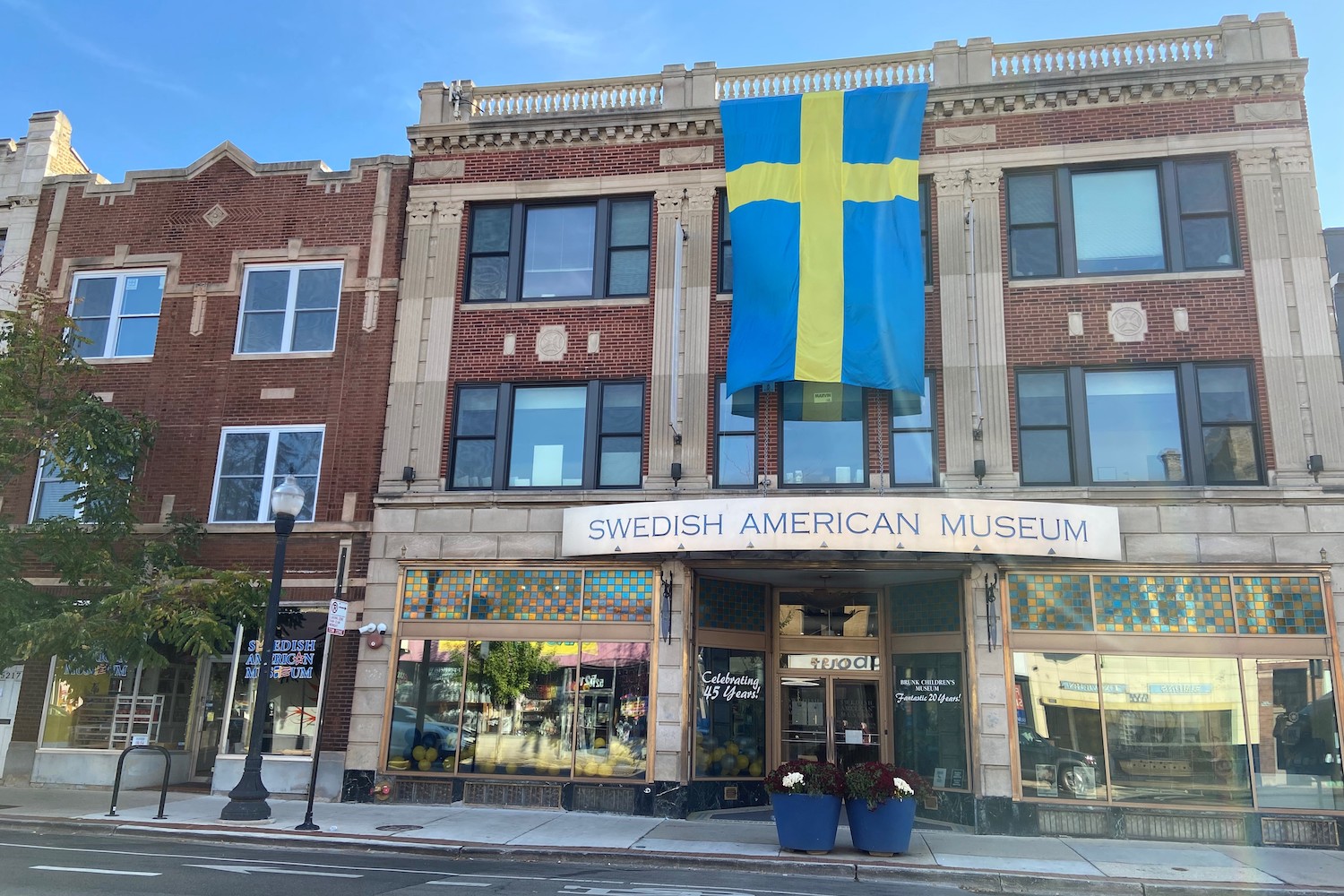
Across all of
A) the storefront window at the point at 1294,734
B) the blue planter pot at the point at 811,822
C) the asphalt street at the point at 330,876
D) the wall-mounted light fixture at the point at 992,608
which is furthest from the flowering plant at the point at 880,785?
the storefront window at the point at 1294,734

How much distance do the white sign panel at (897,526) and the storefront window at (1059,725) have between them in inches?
73.1

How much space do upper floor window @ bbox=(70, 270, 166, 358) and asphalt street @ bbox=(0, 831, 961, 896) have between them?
34.9 feet

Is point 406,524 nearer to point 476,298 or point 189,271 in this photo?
point 476,298

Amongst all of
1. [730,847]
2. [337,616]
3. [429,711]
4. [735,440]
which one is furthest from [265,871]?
[735,440]

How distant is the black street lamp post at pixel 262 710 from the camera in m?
15.4

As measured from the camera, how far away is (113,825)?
14898mm

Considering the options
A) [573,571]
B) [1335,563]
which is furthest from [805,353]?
[1335,563]

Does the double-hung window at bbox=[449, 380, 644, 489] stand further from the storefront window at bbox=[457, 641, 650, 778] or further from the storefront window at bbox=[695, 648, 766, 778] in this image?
the storefront window at bbox=[695, 648, 766, 778]

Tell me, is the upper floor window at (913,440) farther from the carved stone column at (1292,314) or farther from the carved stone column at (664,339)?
the carved stone column at (1292,314)

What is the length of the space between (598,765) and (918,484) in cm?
698

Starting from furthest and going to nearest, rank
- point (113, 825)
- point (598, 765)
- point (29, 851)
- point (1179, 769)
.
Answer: point (598, 765)
point (1179, 769)
point (113, 825)
point (29, 851)

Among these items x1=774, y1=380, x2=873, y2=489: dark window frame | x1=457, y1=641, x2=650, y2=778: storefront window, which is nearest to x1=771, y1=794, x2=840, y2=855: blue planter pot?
x1=457, y1=641, x2=650, y2=778: storefront window

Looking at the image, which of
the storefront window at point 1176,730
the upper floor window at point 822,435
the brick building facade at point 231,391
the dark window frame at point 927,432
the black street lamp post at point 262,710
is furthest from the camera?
the brick building facade at point 231,391

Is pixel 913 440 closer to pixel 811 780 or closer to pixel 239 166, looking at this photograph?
pixel 811 780
